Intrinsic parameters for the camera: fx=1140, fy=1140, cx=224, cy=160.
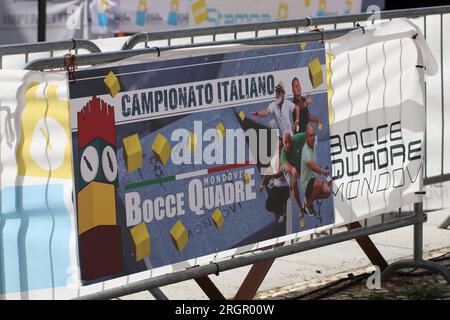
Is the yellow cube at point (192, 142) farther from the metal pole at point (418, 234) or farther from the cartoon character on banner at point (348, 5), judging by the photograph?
the cartoon character on banner at point (348, 5)

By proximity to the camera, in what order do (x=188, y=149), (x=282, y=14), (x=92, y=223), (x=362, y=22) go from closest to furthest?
1. (x=92, y=223)
2. (x=188, y=149)
3. (x=362, y=22)
4. (x=282, y=14)

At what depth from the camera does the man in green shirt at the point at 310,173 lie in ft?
21.1

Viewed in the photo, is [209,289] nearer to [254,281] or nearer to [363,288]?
[254,281]

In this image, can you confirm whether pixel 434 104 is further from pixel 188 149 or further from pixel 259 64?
pixel 188 149

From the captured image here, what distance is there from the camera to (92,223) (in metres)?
5.39

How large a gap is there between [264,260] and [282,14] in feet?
26.8

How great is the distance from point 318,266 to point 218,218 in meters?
2.04

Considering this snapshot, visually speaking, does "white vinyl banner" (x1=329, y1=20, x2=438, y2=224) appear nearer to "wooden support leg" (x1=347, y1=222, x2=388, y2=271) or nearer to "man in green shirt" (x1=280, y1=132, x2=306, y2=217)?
"man in green shirt" (x1=280, y1=132, x2=306, y2=217)

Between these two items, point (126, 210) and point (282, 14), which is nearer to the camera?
point (126, 210)

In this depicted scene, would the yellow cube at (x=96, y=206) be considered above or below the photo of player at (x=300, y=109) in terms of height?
below

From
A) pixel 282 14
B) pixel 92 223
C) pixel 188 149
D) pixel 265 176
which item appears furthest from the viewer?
pixel 282 14

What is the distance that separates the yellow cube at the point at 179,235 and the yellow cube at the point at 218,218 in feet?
0.68

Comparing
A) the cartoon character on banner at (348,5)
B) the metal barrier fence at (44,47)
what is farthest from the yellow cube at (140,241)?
the cartoon character on banner at (348,5)
